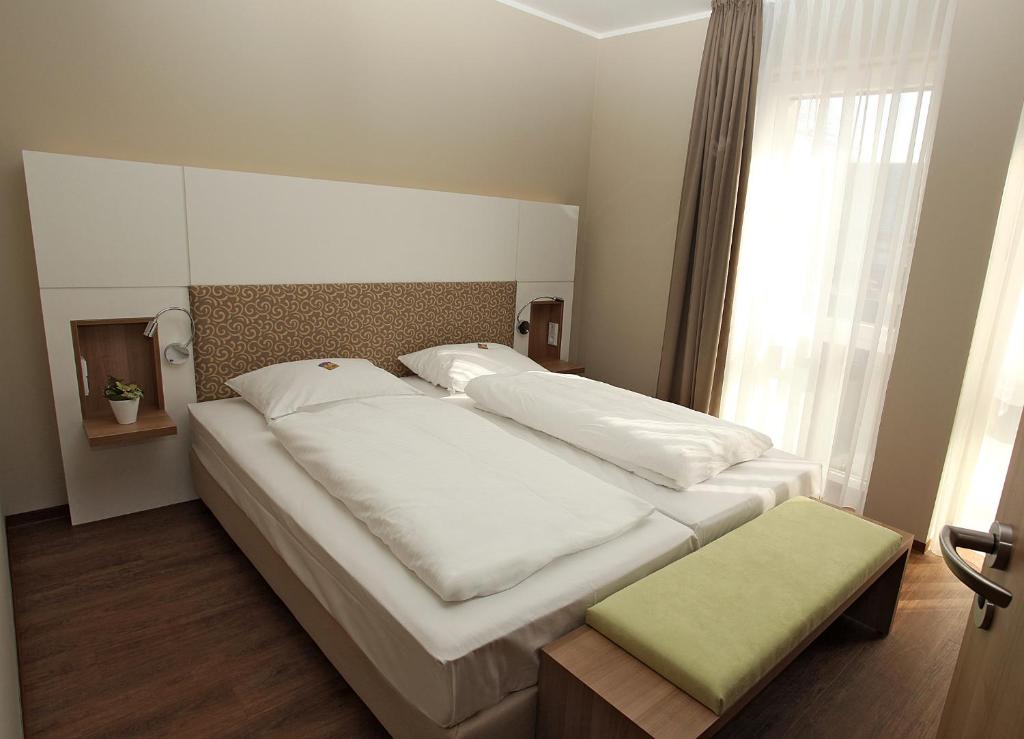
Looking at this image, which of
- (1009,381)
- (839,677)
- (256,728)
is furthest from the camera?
(1009,381)

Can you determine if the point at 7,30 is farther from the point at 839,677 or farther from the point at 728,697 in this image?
the point at 839,677

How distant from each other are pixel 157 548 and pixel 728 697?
87.0 inches

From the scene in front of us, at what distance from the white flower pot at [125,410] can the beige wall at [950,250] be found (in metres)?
3.30

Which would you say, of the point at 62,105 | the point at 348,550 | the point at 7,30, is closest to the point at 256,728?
the point at 348,550

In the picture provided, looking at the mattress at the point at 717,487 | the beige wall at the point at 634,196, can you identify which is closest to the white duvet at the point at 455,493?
the mattress at the point at 717,487

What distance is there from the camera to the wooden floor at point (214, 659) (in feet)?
5.58

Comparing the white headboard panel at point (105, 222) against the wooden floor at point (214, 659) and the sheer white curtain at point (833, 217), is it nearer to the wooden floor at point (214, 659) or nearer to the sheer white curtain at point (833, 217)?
the wooden floor at point (214, 659)

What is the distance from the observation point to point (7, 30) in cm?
223

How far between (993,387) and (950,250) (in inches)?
23.8

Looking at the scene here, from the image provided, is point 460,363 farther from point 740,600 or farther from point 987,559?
point 987,559

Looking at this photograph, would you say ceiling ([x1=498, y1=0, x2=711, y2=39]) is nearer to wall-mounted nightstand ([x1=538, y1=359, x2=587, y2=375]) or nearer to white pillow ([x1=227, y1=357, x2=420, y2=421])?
wall-mounted nightstand ([x1=538, y1=359, x2=587, y2=375])

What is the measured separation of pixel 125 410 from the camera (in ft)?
8.09

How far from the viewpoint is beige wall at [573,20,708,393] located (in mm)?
3670

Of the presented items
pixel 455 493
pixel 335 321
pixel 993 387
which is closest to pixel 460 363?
pixel 335 321
